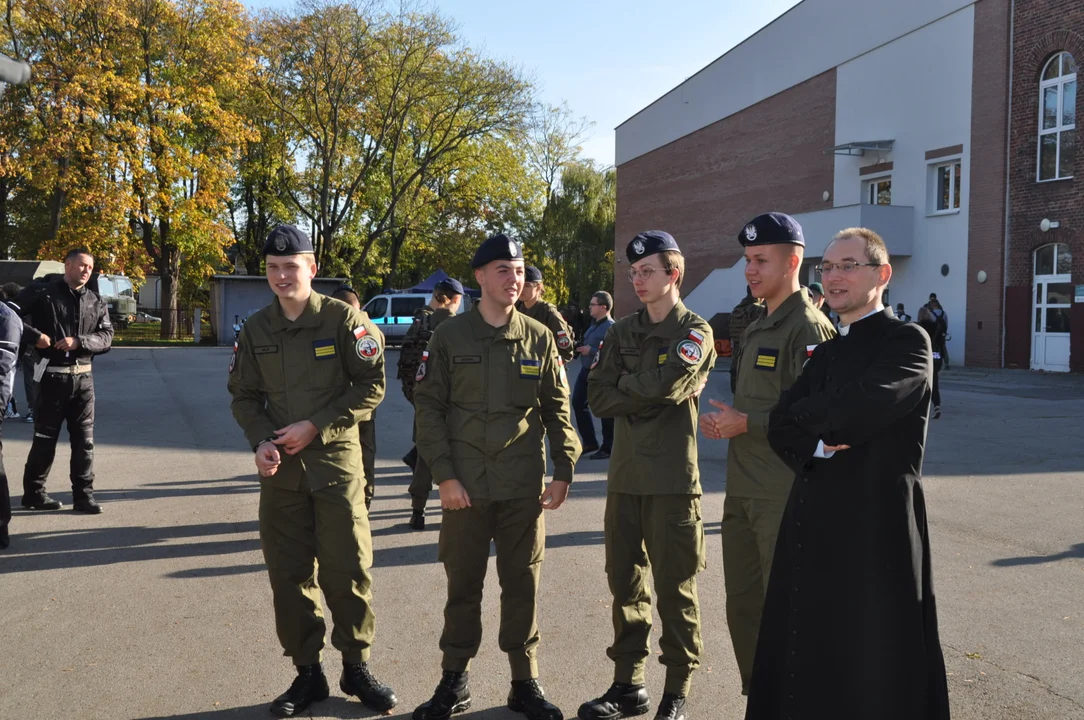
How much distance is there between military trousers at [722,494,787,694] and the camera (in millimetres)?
3541

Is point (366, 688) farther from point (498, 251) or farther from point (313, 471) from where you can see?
point (498, 251)

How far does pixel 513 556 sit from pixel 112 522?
4.69 meters

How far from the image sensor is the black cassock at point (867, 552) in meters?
2.72

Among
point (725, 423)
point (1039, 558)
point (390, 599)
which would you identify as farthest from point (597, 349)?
point (725, 423)

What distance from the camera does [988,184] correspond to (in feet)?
87.1

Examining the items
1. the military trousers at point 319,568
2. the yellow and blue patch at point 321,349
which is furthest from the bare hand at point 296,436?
the yellow and blue patch at point 321,349

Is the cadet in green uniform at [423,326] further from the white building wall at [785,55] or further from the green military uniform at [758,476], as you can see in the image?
the white building wall at [785,55]

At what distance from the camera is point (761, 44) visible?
124 ft

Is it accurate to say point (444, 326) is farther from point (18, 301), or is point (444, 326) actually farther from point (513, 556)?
point (18, 301)

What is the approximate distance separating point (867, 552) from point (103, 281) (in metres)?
45.6

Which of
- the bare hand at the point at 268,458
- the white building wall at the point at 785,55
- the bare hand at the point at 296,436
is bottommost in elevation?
the bare hand at the point at 268,458

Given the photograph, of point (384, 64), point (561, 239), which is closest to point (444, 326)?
point (384, 64)

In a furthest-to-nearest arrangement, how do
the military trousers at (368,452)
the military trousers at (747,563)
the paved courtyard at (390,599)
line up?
1. the military trousers at (368,452)
2. the paved courtyard at (390,599)
3. the military trousers at (747,563)

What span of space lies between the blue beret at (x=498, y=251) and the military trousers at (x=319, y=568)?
3.76 feet
